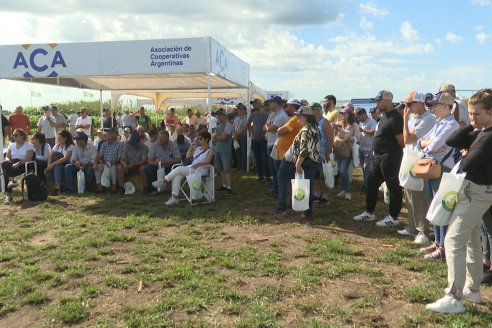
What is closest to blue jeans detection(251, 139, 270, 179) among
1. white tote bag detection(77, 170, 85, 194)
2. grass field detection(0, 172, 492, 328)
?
grass field detection(0, 172, 492, 328)

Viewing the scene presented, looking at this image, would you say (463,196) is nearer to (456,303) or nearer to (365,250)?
(456,303)

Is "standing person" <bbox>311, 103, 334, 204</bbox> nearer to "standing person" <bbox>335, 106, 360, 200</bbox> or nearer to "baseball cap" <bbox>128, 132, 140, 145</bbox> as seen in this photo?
"standing person" <bbox>335, 106, 360, 200</bbox>

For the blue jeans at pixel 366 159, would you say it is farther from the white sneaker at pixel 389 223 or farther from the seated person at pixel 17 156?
the seated person at pixel 17 156

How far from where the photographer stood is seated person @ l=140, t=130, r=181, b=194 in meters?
8.59

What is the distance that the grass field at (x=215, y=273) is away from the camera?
338 cm

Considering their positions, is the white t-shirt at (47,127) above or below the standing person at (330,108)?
below

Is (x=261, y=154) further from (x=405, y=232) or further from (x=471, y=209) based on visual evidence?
(x=471, y=209)

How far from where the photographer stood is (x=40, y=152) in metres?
9.05

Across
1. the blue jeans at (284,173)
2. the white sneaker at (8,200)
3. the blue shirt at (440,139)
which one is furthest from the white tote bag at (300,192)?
the white sneaker at (8,200)

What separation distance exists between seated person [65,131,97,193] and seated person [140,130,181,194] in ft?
3.74

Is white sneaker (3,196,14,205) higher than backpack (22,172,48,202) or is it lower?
lower

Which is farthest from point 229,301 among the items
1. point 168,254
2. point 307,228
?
point 307,228

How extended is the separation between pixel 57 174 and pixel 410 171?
686 centimetres

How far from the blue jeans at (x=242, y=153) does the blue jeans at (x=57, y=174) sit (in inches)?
171
